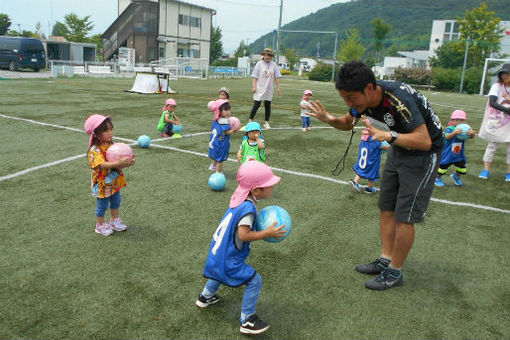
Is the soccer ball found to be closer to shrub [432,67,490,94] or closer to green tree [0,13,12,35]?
shrub [432,67,490,94]

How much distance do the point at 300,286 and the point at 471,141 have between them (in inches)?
399

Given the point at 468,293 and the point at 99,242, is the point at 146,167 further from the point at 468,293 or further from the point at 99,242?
the point at 468,293

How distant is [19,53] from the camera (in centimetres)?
3509

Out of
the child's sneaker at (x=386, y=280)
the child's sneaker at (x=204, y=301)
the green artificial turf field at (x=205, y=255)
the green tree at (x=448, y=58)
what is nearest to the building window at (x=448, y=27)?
the green tree at (x=448, y=58)

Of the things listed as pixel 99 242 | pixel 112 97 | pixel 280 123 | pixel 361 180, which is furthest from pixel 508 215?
pixel 112 97

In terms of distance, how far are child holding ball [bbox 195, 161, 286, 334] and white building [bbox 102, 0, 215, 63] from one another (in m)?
53.0

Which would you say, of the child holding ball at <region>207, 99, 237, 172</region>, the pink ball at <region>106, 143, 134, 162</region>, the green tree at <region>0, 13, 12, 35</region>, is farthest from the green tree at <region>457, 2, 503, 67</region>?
the green tree at <region>0, 13, 12, 35</region>

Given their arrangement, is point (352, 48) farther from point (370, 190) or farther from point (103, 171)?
point (103, 171)

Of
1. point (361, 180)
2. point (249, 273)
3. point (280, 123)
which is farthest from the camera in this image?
point (280, 123)

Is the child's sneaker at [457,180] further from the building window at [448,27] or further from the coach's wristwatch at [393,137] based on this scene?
the building window at [448,27]

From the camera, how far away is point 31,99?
16.3m

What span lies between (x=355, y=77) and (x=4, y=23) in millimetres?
90887

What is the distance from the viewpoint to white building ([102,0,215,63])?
5153 cm

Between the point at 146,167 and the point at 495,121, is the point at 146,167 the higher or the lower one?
the lower one
